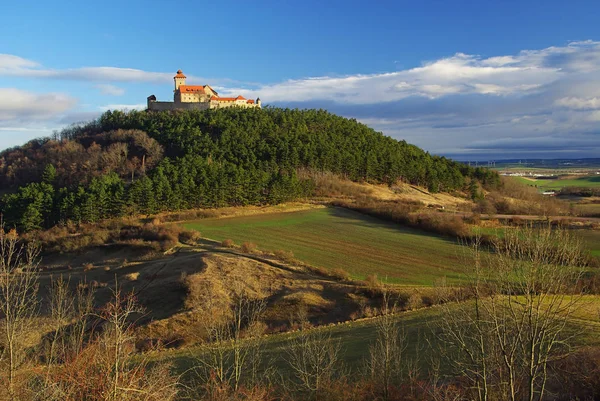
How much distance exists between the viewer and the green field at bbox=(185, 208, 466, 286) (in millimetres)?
39469

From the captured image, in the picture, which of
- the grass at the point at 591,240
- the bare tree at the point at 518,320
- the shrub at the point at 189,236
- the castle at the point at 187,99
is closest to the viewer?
the bare tree at the point at 518,320

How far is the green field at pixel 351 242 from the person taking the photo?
39.5m

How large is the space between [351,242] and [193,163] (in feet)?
120

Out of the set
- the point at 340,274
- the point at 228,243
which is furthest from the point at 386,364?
the point at 228,243

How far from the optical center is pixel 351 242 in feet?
160

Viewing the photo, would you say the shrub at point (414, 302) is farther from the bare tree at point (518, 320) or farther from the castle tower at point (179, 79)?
the castle tower at point (179, 79)

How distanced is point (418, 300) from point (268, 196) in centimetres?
3986

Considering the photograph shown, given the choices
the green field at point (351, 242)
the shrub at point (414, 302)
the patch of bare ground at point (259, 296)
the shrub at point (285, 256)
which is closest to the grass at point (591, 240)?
the green field at point (351, 242)

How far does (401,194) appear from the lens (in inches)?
3226

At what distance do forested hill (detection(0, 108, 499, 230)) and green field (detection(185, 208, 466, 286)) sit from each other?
8.79 metres

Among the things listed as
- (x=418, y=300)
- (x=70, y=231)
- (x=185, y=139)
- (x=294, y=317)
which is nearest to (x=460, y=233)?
(x=418, y=300)

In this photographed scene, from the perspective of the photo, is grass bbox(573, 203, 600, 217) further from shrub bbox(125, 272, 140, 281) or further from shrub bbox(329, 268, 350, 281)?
shrub bbox(125, 272, 140, 281)

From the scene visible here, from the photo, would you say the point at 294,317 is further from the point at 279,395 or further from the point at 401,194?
the point at 401,194

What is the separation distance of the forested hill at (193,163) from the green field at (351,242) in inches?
346
